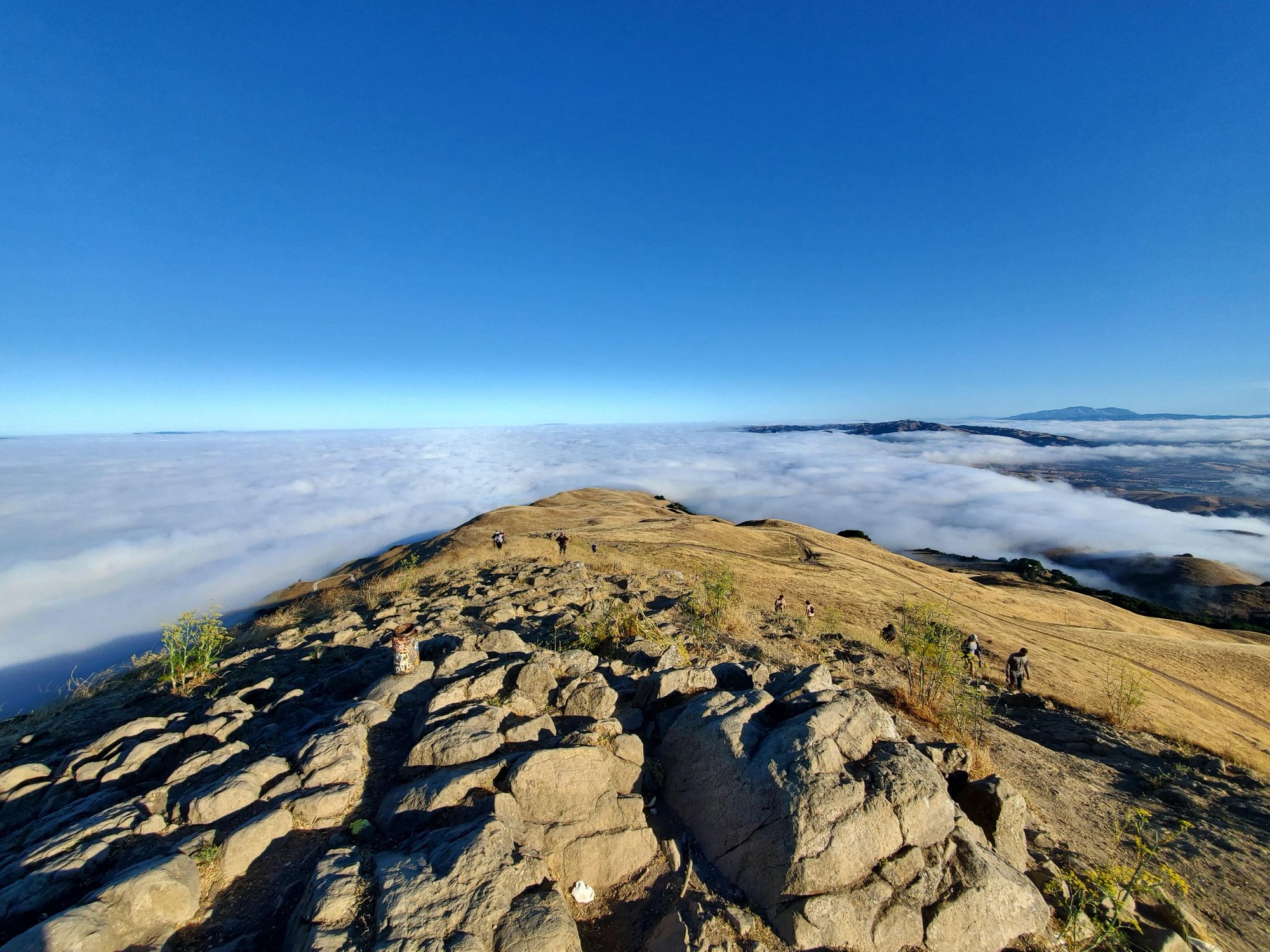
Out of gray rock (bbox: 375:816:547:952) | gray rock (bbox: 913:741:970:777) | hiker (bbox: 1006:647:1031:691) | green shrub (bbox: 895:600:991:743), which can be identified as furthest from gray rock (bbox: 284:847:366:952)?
hiker (bbox: 1006:647:1031:691)

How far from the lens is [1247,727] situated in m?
17.0

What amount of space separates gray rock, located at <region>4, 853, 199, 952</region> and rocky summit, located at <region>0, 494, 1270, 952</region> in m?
0.02

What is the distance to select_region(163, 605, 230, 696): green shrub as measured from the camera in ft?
33.3

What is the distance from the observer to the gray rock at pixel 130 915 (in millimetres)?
3330

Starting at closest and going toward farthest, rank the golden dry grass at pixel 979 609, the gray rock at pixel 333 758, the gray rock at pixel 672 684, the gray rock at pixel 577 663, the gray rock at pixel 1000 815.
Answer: the gray rock at pixel 333 758
the gray rock at pixel 1000 815
the gray rock at pixel 672 684
the gray rock at pixel 577 663
the golden dry grass at pixel 979 609

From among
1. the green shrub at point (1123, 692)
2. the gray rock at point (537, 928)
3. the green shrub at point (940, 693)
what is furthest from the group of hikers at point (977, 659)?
the gray rock at point (537, 928)

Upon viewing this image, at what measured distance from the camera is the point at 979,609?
2875 centimetres

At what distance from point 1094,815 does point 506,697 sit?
9.65m

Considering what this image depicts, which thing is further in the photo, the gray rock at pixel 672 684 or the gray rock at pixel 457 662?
the gray rock at pixel 457 662

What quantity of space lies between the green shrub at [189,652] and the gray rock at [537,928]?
9.84 meters

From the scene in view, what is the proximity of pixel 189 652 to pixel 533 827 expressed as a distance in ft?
34.0

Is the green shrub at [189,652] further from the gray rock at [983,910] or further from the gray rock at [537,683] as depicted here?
the gray rock at [983,910]

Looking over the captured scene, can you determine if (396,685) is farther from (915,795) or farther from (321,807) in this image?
(915,795)

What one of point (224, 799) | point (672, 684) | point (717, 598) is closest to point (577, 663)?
point (672, 684)
